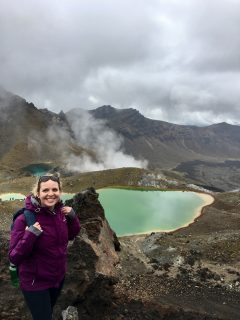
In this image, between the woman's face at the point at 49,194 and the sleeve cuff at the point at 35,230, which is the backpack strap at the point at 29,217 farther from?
the woman's face at the point at 49,194

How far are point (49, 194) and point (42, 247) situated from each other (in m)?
1.00

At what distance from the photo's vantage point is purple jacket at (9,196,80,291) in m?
8.06

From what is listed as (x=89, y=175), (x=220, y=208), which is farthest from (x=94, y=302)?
(x=89, y=175)

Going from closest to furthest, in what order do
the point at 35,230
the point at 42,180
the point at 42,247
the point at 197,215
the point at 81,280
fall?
1. the point at 35,230
2. the point at 42,247
3. the point at 42,180
4. the point at 81,280
5. the point at 197,215

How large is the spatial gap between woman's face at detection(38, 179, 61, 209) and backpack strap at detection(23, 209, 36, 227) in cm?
29

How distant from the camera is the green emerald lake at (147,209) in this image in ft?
179

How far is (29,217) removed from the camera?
26.6ft

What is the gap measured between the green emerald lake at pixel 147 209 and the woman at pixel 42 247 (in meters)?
41.2

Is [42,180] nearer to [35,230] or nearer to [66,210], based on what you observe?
[66,210]

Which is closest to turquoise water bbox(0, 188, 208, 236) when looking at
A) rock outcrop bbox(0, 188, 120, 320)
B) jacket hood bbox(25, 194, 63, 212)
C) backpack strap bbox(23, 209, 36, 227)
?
rock outcrop bbox(0, 188, 120, 320)

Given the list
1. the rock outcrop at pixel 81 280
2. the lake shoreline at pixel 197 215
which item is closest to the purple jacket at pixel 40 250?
the rock outcrop at pixel 81 280

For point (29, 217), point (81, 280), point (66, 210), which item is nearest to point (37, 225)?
point (29, 217)

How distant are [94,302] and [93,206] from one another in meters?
8.81

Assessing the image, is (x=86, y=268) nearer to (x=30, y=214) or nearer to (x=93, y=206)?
(x=93, y=206)
